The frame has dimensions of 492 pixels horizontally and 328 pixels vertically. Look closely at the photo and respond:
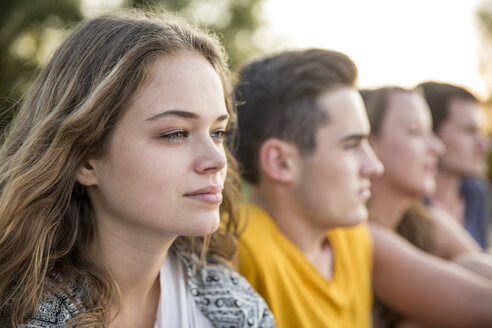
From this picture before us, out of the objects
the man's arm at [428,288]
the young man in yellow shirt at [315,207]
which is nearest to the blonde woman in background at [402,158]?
the man's arm at [428,288]

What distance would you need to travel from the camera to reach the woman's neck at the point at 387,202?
10.8 feet

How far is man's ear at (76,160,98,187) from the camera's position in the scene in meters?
1.70

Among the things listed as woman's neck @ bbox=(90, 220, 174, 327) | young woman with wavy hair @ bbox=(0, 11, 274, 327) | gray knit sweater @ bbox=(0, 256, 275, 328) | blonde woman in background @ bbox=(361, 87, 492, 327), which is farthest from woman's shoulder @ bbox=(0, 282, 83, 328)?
blonde woman in background @ bbox=(361, 87, 492, 327)

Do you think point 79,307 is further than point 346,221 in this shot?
No

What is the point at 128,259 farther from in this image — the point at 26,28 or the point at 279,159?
the point at 26,28

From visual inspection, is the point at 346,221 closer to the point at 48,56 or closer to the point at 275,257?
the point at 275,257

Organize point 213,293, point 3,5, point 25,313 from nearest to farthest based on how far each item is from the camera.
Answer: point 25,313 < point 213,293 < point 3,5

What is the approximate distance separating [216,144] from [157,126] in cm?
24

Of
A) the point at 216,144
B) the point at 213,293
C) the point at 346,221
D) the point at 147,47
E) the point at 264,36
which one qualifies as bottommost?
the point at 213,293

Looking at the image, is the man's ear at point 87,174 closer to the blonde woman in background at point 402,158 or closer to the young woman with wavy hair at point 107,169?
the young woman with wavy hair at point 107,169

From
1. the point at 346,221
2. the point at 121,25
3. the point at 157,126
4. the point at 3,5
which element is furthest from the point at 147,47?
the point at 3,5

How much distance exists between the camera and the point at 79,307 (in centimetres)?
164

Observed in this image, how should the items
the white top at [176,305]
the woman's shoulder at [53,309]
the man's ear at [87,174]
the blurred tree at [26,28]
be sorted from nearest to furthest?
the woman's shoulder at [53,309]
the man's ear at [87,174]
the white top at [176,305]
the blurred tree at [26,28]

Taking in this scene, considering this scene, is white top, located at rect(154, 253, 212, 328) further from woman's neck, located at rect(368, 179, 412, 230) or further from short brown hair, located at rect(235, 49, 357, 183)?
woman's neck, located at rect(368, 179, 412, 230)
